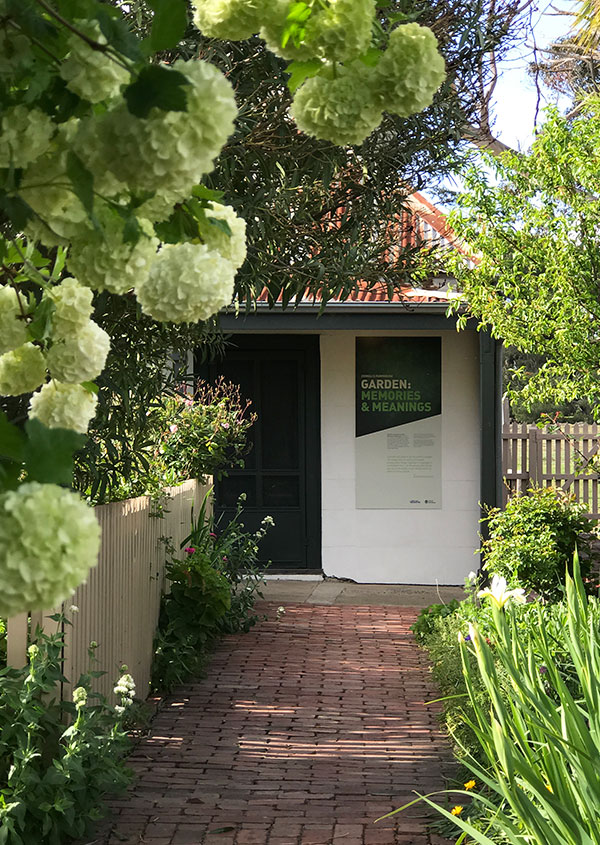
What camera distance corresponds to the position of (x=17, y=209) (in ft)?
2.91

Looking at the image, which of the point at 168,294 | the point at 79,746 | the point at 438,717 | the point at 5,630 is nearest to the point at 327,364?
the point at 438,717

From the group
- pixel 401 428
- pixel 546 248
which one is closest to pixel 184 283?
pixel 546 248

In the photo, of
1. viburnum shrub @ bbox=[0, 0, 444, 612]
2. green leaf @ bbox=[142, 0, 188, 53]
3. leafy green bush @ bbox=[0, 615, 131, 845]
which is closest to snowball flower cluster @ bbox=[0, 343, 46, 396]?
viburnum shrub @ bbox=[0, 0, 444, 612]

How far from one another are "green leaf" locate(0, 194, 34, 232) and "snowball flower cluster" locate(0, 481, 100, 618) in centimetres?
26

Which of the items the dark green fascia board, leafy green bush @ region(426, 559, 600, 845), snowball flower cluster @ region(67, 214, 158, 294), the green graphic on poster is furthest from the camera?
the green graphic on poster

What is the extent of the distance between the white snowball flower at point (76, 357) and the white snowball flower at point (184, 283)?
4.5 inches

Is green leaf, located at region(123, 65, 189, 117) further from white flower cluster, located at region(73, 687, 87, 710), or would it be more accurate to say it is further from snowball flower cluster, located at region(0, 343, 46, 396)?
white flower cluster, located at region(73, 687, 87, 710)

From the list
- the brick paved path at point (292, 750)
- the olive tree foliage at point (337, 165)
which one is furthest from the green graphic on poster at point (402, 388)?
the olive tree foliage at point (337, 165)

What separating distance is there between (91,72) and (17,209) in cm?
14

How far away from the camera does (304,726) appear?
5867 millimetres

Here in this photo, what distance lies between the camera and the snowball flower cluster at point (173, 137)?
782mm

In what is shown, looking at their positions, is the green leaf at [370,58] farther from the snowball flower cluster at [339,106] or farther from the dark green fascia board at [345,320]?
the dark green fascia board at [345,320]

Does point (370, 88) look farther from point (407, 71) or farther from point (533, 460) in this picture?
point (533, 460)

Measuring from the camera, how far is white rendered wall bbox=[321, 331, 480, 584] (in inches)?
421
